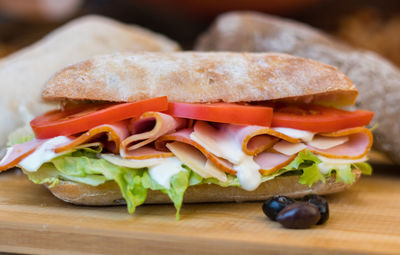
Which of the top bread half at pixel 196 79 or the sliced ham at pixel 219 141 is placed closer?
the sliced ham at pixel 219 141

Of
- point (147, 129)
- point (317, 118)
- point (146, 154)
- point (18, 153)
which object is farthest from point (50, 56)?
point (317, 118)

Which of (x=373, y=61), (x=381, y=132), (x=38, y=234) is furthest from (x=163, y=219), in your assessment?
(x=373, y=61)

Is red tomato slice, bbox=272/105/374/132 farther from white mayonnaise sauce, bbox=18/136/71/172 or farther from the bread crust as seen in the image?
white mayonnaise sauce, bbox=18/136/71/172

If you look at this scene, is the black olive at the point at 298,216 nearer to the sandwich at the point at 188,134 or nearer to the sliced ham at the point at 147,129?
the sandwich at the point at 188,134

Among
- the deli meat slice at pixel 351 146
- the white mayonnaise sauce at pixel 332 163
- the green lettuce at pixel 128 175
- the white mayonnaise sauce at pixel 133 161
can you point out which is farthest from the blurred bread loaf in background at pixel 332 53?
the white mayonnaise sauce at pixel 133 161

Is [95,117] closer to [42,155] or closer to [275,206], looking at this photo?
[42,155]

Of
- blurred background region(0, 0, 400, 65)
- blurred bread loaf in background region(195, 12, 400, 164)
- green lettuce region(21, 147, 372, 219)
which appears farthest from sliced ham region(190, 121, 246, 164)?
blurred background region(0, 0, 400, 65)
